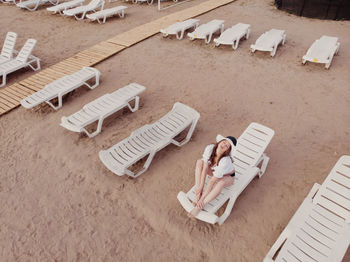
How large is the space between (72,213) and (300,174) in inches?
152

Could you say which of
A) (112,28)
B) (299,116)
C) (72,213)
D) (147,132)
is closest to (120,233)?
(72,213)

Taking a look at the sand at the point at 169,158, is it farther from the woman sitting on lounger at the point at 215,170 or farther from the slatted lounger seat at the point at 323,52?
the woman sitting on lounger at the point at 215,170

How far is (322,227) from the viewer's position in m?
3.27

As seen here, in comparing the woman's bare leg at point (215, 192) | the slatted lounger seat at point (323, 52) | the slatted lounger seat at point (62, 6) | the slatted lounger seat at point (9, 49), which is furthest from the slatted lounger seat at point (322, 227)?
the slatted lounger seat at point (62, 6)

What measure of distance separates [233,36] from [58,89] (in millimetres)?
5612

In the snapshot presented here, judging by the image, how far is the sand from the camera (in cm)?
363

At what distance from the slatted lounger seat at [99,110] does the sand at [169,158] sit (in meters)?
0.30

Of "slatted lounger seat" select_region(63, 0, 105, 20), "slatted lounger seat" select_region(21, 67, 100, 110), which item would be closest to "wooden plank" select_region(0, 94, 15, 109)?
"slatted lounger seat" select_region(21, 67, 100, 110)

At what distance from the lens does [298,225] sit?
326cm

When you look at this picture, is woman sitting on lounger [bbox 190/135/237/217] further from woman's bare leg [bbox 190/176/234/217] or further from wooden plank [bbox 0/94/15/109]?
wooden plank [bbox 0/94/15/109]

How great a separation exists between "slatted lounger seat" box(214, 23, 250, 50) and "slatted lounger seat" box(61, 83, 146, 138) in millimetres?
3711

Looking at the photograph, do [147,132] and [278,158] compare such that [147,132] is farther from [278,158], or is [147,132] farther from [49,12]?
[49,12]

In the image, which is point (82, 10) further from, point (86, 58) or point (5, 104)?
point (5, 104)

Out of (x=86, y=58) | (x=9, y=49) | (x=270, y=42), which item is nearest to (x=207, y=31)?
(x=270, y=42)
